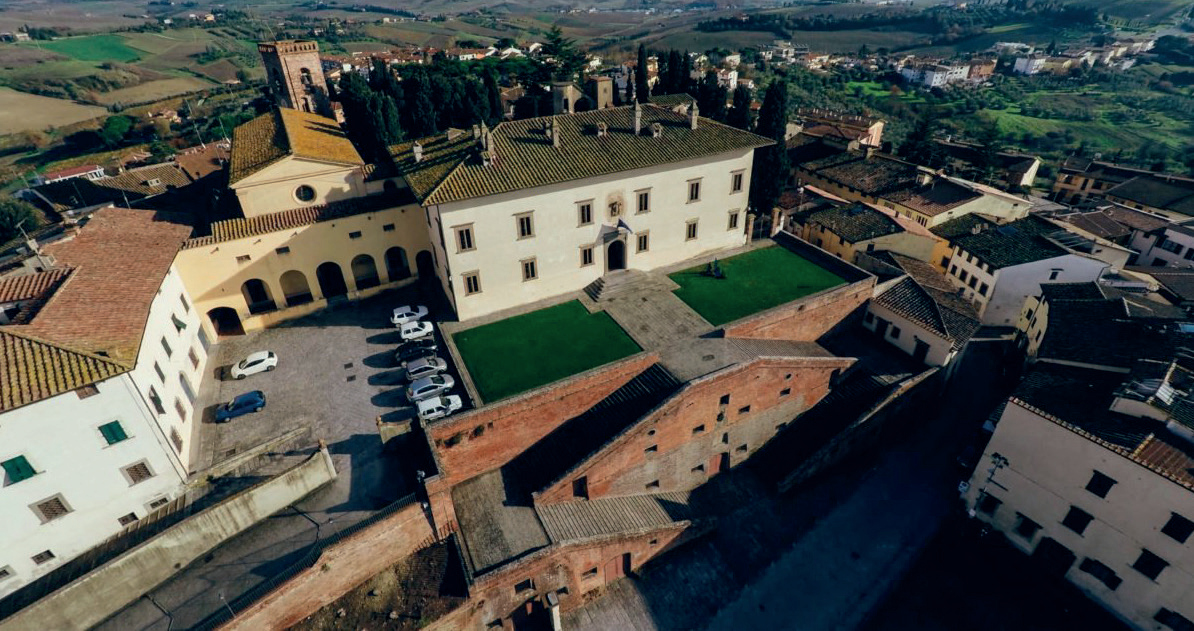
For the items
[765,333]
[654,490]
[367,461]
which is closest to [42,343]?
[367,461]

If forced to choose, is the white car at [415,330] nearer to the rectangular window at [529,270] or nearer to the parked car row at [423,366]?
the parked car row at [423,366]

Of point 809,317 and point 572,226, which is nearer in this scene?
point 572,226

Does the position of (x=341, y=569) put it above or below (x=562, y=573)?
above

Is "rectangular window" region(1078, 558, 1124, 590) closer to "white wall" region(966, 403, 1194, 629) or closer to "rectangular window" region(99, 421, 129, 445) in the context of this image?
"white wall" region(966, 403, 1194, 629)

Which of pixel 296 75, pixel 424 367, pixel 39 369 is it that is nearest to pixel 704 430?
pixel 424 367

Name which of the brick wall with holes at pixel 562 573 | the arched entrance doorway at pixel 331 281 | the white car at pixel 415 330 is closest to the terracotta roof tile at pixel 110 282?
the arched entrance doorway at pixel 331 281

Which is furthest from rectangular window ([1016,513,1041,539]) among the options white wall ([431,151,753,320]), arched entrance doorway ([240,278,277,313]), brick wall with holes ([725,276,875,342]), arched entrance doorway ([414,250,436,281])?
arched entrance doorway ([240,278,277,313])

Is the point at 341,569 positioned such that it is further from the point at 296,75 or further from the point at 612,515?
the point at 296,75
